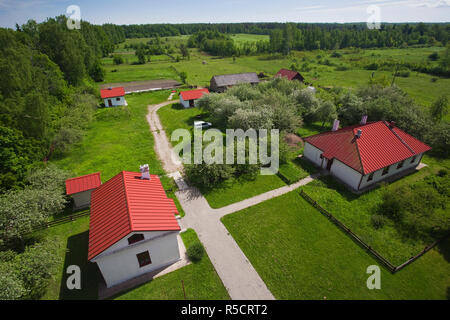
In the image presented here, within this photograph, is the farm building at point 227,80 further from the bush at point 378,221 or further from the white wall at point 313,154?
the bush at point 378,221

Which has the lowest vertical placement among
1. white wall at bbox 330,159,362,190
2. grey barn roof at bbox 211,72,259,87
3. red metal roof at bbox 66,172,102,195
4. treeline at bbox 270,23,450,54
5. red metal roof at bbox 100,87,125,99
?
white wall at bbox 330,159,362,190

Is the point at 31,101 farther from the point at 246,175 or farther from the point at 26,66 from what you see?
the point at 246,175

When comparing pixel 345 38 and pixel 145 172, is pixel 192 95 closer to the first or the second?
pixel 145 172

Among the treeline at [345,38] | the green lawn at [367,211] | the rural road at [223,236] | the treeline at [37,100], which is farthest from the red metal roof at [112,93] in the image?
the treeline at [345,38]

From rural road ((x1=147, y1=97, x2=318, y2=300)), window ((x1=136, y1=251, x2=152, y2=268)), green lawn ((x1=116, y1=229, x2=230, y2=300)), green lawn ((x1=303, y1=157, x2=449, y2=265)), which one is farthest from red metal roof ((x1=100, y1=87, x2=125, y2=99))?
green lawn ((x1=116, y1=229, x2=230, y2=300))

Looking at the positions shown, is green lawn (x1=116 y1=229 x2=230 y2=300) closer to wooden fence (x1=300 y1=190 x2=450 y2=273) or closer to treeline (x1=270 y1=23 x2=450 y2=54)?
wooden fence (x1=300 y1=190 x2=450 y2=273)
